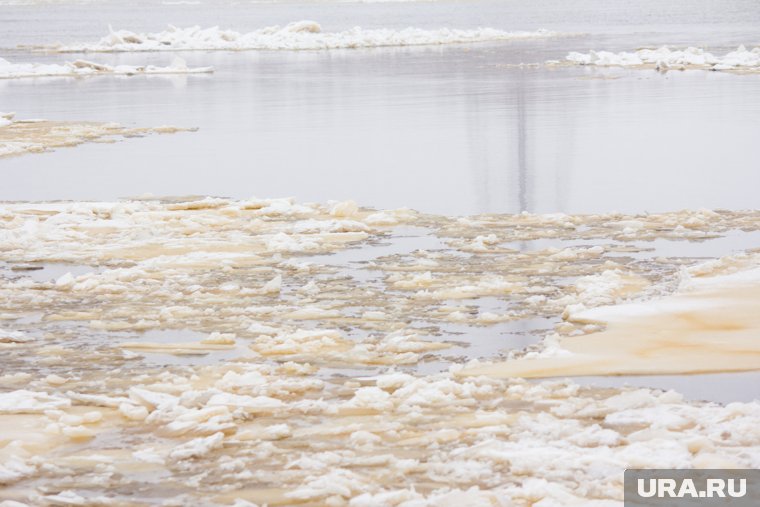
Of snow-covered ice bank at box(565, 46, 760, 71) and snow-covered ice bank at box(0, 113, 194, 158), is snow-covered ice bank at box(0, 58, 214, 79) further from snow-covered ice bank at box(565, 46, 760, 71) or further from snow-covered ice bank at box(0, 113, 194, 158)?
snow-covered ice bank at box(0, 113, 194, 158)

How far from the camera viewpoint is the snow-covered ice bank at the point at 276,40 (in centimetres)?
4925

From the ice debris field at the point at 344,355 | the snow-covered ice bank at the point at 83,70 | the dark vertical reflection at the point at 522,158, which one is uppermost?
the snow-covered ice bank at the point at 83,70

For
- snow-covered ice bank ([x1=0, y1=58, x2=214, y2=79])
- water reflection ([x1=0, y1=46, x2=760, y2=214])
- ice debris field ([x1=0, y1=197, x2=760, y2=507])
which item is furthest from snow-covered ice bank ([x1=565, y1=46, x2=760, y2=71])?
ice debris field ([x1=0, y1=197, x2=760, y2=507])

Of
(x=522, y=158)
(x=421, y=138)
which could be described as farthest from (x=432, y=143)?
(x=522, y=158)

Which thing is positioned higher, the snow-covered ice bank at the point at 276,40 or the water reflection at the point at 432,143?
the snow-covered ice bank at the point at 276,40

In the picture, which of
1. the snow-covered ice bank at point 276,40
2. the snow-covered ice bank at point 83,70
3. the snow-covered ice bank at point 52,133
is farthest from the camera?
the snow-covered ice bank at point 276,40

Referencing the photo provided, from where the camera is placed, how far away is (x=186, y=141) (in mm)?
18828

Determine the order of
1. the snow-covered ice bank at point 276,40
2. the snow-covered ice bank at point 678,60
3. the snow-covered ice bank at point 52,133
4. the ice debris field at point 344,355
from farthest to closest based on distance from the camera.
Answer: the snow-covered ice bank at point 276,40 < the snow-covered ice bank at point 678,60 < the snow-covered ice bank at point 52,133 < the ice debris field at point 344,355

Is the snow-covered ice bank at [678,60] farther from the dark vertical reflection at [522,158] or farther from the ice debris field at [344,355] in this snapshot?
the ice debris field at [344,355]

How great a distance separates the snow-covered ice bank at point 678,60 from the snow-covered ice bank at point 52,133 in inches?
599

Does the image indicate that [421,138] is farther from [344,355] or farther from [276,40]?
[276,40]

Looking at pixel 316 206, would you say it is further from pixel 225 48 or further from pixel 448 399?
pixel 225 48

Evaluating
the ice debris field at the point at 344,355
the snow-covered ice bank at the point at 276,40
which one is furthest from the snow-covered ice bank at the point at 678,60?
the ice debris field at the point at 344,355

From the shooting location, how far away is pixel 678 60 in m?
32.1
